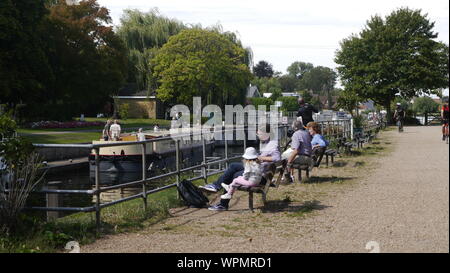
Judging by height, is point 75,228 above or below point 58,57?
below

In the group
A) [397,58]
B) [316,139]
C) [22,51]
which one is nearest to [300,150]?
[316,139]

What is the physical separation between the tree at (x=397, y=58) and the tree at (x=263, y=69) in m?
115

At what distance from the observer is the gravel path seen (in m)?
6.66

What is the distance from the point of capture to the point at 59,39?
175ft

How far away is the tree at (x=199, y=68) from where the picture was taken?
54344 millimetres

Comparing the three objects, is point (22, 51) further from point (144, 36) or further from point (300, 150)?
point (300, 150)

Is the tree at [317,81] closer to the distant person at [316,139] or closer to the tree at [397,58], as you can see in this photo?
the tree at [397,58]

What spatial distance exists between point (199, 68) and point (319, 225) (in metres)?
46.5

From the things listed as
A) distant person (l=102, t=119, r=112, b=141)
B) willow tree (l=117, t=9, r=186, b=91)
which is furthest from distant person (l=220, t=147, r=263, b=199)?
willow tree (l=117, t=9, r=186, b=91)

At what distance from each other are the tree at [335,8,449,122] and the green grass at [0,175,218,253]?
1933 inches

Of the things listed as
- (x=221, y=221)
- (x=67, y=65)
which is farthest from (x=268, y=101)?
(x=221, y=221)

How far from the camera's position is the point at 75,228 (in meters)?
7.82

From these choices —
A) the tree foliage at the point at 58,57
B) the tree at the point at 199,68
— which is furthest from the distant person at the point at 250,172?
the tree at the point at 199,68

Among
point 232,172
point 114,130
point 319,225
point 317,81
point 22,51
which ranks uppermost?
point 317,81
